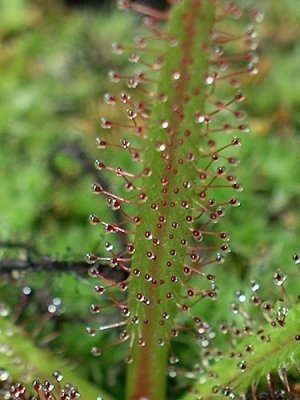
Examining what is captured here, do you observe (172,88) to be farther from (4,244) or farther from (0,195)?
(0,195)

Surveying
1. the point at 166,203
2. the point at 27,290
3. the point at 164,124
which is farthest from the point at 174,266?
the point at 27,290

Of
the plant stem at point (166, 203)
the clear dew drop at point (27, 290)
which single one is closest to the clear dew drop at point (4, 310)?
the clear dew drop at point (27, 290)

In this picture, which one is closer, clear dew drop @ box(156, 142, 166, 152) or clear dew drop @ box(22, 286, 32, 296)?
clear dew drop @ box(156, 142, 166, 152)

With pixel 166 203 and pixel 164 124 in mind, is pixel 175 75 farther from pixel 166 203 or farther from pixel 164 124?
pixel 166 203

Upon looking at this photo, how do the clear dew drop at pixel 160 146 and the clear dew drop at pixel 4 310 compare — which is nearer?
the clear dew drop at pixel 160 146

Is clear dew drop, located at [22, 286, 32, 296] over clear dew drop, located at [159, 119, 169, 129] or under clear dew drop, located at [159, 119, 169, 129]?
under

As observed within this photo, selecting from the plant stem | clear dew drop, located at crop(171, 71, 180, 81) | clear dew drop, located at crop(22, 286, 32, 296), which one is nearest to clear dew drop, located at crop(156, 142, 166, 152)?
the plant stem

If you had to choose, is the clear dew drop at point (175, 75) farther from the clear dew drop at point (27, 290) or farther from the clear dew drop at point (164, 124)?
the clear dew drop at point (27, 290)

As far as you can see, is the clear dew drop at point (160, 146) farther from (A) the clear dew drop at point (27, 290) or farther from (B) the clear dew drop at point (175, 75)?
(A) the clear dew drop at point (27, 290)

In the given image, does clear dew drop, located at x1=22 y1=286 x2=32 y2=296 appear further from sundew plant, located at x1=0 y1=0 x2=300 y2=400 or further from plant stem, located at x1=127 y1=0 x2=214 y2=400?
plant stem, located at x1=127 y1=0 x2=214 y2=400

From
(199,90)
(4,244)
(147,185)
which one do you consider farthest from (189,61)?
(4,244)

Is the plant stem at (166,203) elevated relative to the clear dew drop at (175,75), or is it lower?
lower
